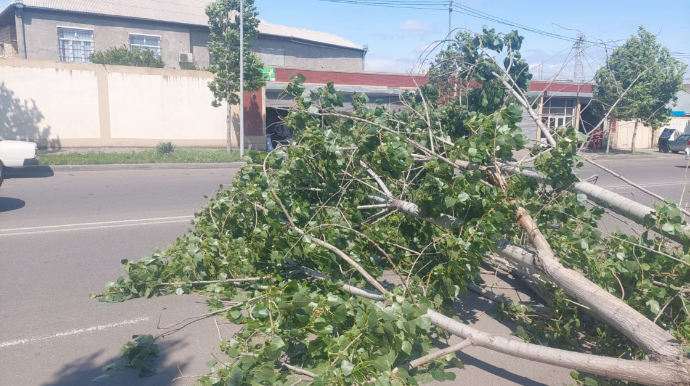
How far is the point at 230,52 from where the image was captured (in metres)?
19.5

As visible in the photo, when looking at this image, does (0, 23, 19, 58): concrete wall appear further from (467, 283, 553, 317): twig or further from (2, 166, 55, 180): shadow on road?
(467, 283, 553, 317): twig

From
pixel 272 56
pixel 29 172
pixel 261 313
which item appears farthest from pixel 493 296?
pixel 272 56

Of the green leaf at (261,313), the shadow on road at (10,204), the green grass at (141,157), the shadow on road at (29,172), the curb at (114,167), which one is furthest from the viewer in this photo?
the green grass at (141,157)

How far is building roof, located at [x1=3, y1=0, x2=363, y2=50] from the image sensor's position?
25562 mm

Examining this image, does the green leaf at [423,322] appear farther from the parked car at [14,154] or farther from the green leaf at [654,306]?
the parked car at [14,154]

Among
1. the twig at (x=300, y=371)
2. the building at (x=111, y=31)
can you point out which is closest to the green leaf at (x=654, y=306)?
the twig at (x=300, y=371)

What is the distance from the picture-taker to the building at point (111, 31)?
2484cm

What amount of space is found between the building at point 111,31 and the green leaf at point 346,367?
2601 cm

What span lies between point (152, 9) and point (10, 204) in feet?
72.0

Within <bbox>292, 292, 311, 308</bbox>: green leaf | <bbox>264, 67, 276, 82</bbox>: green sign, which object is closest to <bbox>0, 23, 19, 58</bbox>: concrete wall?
<bbox>264, 67, 276, 82</bbox>: green sign

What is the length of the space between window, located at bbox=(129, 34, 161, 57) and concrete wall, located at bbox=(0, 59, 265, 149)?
7632 mm

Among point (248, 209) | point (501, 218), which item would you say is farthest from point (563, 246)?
point (248, 209)

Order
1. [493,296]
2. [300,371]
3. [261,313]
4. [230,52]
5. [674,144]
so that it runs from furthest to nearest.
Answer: [674,144] → [230,52] → [493,296] → [261,313] → [300,371]

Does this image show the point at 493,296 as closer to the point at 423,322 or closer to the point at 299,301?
the point at 423,322
